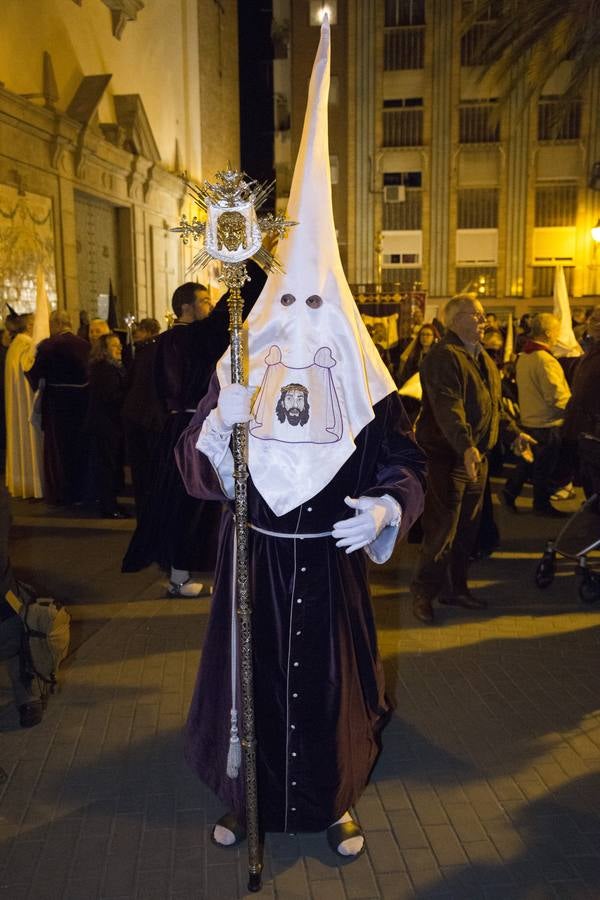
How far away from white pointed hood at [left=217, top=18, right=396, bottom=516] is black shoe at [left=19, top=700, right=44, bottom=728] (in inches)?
79.8

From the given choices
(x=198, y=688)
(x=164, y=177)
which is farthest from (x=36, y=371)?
(x=164, y=177)

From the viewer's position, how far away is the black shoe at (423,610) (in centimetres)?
521

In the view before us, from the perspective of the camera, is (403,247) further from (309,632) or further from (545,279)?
(309,632)

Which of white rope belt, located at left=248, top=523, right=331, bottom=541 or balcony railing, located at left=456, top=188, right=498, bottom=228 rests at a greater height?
balcony railing, located at left=456, top=188, right=498, bottom=228

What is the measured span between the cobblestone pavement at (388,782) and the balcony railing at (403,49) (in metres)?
27.1

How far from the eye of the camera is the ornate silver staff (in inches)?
93.8

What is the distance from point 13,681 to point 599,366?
4.63 meters

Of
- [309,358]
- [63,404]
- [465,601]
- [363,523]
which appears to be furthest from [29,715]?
[63,404]

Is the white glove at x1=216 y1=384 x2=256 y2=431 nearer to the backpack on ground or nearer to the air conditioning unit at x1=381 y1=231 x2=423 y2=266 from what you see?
the backpack on ground

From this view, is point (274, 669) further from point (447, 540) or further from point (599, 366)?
point (599, 366)

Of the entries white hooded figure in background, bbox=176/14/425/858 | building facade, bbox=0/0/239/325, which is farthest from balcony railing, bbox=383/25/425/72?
white hooded figure in background, bbox=176/14/425/858

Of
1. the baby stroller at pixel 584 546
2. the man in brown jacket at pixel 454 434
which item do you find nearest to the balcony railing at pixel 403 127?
the baby stroller at pixel 584 546

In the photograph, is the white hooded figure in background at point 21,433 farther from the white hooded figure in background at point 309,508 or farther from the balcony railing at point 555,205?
the balcony railing at point 555,205

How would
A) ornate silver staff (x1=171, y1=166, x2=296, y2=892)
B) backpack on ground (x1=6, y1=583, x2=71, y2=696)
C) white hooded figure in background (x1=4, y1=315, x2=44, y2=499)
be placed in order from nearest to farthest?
1. ornate silver staff (x1=171, y1=166, x2=296, y2=892)
2. backpack on ground (x1=6, y1=583, x2=71, y2=696)
3. white hooded figure in background (x1=4, y1=315, x2=44, y2=499)
